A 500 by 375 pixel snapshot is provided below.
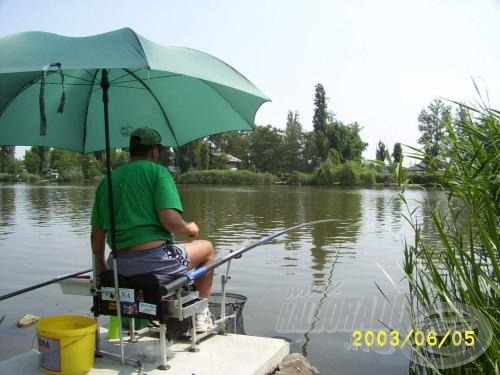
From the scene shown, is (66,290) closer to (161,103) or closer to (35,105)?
(35,105)

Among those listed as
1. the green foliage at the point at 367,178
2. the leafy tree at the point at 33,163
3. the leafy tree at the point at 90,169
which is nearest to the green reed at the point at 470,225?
the green foliage at the point at 367,178

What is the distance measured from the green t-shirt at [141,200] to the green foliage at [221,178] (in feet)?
197

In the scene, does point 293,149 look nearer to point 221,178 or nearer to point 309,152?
point 309,152

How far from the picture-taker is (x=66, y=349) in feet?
9.91

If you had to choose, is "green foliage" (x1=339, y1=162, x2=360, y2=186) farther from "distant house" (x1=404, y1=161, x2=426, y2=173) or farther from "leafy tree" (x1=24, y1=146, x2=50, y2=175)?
"distant house" (x1=404, y1=161, x2=426, y2=173)

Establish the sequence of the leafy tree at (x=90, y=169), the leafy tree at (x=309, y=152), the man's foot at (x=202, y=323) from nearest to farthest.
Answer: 1. the man's foot at (x=202, y=323)
2. the leafy tree at (x=90, y=169)
3. the leafy tree at (x=309, y=152)

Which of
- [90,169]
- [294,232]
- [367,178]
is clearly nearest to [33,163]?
[90,169]

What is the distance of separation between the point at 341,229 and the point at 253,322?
957 centimetres

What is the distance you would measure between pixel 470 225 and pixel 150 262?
1938mm

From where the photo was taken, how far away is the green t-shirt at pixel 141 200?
3158mm

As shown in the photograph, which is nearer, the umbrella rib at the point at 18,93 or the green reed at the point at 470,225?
the green reed at the point at 470,225

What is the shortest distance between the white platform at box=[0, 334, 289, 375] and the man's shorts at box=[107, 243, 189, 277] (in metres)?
0.58

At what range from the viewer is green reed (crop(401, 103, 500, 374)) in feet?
9.12

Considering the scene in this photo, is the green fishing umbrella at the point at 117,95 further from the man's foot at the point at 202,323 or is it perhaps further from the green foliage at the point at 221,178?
the green foliage at the point at 221,178
